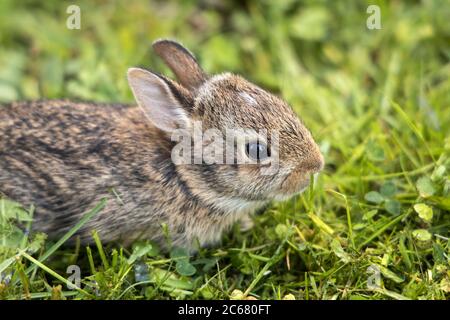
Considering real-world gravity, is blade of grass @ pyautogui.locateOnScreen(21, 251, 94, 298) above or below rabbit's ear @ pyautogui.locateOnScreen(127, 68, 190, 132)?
below

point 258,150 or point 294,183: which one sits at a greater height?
point 258,150

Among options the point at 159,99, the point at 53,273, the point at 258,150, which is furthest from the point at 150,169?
the point at 53,273

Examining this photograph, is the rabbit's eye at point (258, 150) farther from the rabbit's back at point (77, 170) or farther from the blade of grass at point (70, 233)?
the blade of grass at point (70, 233)

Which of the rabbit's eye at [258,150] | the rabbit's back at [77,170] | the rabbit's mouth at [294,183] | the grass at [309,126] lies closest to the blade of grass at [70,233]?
the grass at [309,126]

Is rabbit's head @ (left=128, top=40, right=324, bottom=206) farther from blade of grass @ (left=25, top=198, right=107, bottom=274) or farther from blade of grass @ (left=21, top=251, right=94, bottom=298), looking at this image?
blade of grass @ (left=21, top=251, right=94, bottom=298)

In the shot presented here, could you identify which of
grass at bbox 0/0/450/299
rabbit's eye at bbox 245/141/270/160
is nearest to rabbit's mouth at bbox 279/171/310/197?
grass at bbox 0/0/450/299

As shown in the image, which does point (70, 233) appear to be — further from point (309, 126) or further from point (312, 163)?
point (309, 126)

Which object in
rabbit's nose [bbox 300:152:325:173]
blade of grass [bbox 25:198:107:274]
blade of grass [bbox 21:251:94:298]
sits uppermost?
rabbit's nose [bbox 300:152:325:173]
